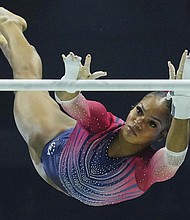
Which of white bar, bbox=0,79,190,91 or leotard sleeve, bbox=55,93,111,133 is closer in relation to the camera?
white bar, bbox=0,79,190,91

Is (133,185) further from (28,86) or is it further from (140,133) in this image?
(28,86)

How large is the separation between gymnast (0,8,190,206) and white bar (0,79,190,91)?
77 mm

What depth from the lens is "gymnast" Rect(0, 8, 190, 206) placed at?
1640mm

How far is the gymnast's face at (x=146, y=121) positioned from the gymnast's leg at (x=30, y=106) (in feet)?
A: 0.94

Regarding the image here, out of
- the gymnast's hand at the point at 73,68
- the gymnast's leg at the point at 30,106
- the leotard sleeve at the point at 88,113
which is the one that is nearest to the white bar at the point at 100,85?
the gymnast's hand at the point at 73,68

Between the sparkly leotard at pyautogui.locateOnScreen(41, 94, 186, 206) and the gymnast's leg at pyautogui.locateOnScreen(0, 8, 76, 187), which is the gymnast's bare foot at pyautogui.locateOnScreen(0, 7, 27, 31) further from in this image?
the sparkly leotard at pyautogui.locateOnScreen(41, 94, 186, 206)

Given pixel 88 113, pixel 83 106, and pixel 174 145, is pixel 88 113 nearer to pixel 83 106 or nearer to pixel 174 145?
pixel 83 106

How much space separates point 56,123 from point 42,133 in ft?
0.19

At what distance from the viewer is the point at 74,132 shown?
1.86 meters

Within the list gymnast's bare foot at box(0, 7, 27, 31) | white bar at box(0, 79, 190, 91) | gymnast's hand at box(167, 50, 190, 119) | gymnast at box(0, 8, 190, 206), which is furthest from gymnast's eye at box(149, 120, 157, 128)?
gymnast's bare foot at box(0, 7, 27, 31)

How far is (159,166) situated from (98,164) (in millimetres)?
203

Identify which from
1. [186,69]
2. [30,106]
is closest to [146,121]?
[186,69]

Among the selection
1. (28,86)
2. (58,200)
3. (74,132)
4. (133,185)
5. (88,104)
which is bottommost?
(58,200)

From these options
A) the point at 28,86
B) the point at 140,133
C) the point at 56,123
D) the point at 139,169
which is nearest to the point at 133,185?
the point at 139,169
